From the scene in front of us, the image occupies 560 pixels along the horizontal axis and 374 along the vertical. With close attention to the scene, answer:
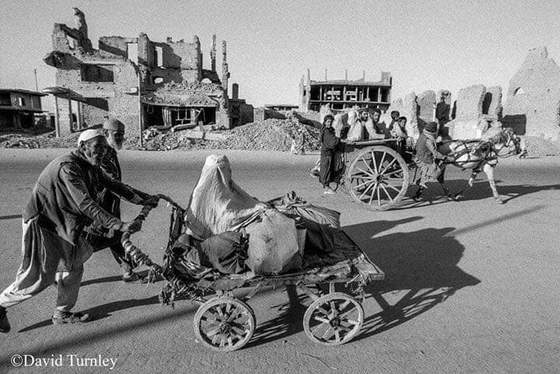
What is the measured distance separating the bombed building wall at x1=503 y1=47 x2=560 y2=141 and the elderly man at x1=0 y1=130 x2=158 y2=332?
92.8 ft

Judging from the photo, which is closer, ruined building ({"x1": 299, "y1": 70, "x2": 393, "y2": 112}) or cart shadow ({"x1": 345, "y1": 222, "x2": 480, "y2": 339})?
cart shadow ({"x1": 345, "y1": 222, "x2": 480, "y2": 339})

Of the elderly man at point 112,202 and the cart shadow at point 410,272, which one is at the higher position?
the elderly man at point 112,202

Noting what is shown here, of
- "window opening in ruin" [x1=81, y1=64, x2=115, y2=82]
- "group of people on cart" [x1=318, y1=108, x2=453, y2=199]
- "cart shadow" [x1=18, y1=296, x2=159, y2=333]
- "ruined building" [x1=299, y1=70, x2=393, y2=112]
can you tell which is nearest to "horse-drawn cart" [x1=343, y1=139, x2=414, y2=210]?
"group of people on cart" [x1=318, y1=108, x2=453, y2=199]

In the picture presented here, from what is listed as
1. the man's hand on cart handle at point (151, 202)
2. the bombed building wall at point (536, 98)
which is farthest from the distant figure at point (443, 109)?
the man's hand on cart handle at point (151, 202)

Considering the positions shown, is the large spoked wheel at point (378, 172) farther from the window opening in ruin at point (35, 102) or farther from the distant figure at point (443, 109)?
the window opening in ruin at point (35, 102)

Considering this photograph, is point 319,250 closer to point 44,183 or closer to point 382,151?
point 44,183

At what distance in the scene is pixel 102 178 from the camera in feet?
9.80

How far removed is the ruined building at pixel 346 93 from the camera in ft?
133

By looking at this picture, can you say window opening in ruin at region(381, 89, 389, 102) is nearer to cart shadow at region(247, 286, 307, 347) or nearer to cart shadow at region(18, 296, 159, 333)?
cart shadow at region(247, 286, 307, 347)

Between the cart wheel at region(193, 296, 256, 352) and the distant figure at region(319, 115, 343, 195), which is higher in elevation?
the distant figure at region(319, 115, 343, 195)

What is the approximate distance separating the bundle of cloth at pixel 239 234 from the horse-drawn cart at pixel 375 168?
3.14 meters

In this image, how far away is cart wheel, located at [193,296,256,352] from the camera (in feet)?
8.10

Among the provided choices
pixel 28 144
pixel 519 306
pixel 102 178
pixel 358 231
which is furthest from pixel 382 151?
pixel 28 144

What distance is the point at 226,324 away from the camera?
2.53 m
